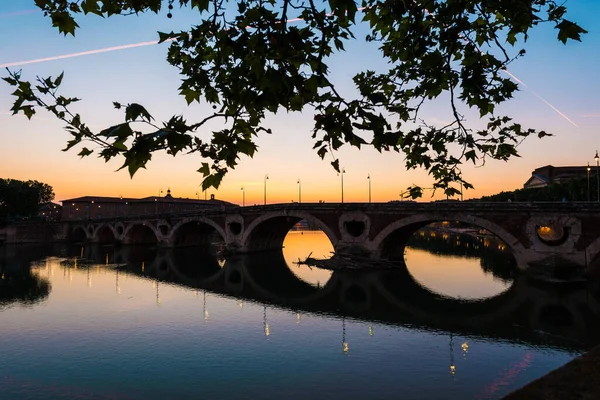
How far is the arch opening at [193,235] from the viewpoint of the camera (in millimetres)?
79688

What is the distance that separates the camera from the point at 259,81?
14.2 ft

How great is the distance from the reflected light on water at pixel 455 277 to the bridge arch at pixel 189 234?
32425 mm

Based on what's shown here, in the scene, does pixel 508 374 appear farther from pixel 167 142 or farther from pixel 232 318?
pixel 167 142

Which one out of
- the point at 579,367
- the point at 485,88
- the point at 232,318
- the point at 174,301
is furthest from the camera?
the point at 174,301

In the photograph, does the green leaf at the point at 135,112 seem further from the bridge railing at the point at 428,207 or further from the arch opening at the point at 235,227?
the arch opening at the point at 235,227

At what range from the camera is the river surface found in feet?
58.2

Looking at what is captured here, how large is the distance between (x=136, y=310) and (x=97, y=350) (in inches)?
373

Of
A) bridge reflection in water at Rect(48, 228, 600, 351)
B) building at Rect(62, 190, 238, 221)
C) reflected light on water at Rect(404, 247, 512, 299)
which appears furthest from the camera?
building at Rect(62, 190, 238, 221)

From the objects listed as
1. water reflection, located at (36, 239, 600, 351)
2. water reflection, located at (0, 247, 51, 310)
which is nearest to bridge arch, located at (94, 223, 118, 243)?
water reflection, located at (0, 247, 51, 310)

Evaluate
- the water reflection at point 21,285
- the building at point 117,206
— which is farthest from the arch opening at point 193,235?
the building at point 117,206

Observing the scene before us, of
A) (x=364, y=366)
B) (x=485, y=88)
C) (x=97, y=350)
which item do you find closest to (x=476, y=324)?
(x=364, y=366)

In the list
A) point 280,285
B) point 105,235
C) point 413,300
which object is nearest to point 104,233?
point 105,235

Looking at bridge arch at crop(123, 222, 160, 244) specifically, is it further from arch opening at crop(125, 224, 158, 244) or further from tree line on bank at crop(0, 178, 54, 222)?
tree line on bank at crop(0, 178, 54, 222)

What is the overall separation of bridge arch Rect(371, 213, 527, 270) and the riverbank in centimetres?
4043
